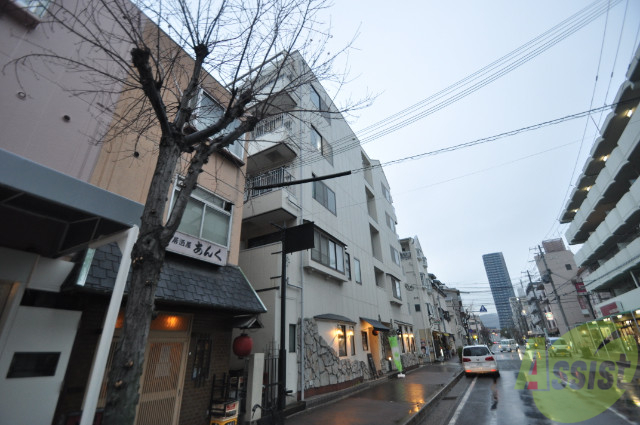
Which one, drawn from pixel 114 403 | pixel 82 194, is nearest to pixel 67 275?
pixel 82 194

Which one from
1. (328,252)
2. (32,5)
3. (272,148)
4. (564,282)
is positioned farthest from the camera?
(564,282)

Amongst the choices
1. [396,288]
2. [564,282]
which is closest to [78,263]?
[396,288]

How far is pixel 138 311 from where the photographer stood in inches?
127

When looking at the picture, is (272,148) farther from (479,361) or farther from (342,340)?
(479,361)

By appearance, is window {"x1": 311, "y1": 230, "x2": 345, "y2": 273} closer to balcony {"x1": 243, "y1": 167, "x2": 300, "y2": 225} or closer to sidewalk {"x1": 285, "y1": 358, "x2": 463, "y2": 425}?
balcony {"x1": 243, "y1": 167, "x2": 300, "y2": 225}

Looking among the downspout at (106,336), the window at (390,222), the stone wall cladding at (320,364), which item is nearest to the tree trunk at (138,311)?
the downspout at (106,336)

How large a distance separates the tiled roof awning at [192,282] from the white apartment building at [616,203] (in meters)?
19.4

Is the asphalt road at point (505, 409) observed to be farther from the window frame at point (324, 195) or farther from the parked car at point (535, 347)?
the parked car at point (535, 347)

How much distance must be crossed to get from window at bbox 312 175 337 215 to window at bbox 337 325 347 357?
644 centimetres

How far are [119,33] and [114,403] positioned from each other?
8.22 meters

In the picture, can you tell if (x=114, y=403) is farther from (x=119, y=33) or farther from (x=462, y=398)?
(x=462, y=398)

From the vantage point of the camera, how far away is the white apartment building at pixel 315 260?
11.0m

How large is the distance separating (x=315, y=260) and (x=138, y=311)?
993cm

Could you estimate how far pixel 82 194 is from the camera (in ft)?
11.3
